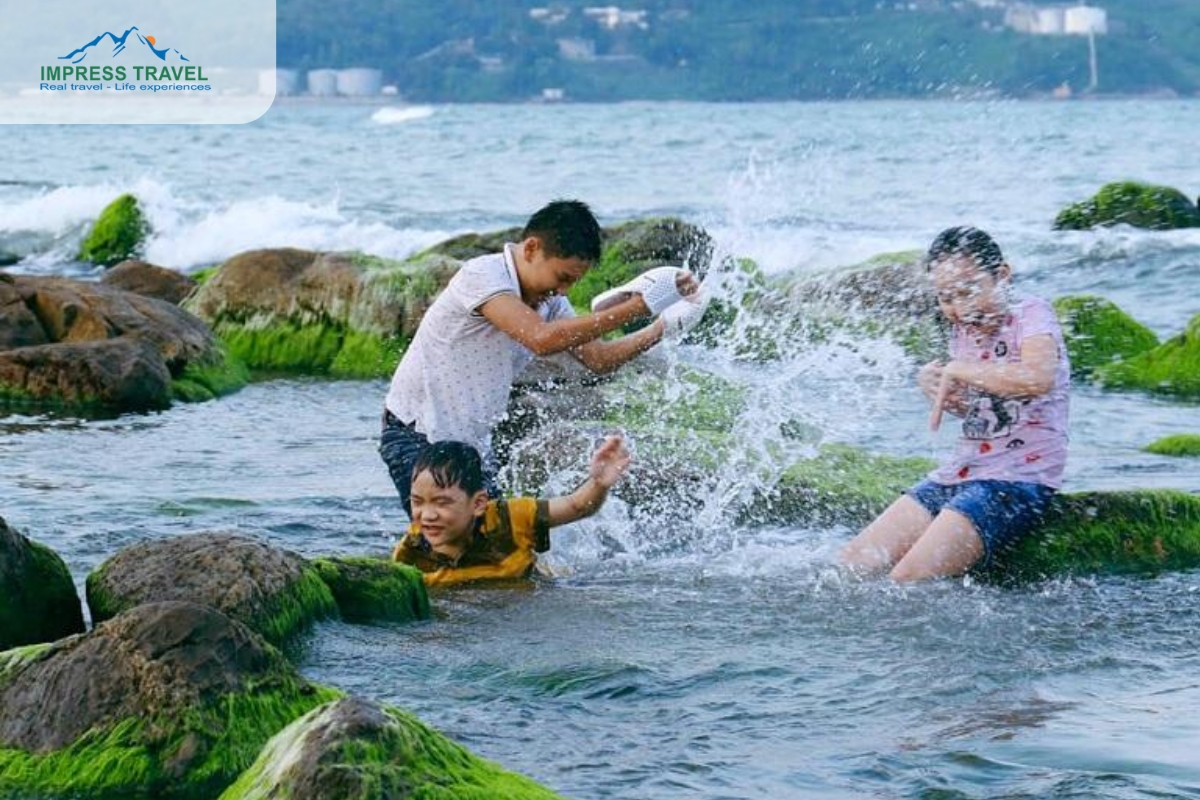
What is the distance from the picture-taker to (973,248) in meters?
7.84

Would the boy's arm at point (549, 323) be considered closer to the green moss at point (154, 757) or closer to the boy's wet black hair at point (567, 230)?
the boy's wet black hair at point (567, 230)

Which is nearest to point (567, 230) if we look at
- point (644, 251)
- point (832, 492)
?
point (832, 492)

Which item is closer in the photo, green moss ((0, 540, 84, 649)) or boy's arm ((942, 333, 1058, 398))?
green moss ((0, 540, 84, 649))

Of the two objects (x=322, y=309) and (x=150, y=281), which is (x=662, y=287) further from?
(x=150, y=281)

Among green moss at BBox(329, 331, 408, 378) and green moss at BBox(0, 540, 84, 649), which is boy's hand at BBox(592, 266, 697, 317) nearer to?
green moss at BBox(0, 540, 84, 649)

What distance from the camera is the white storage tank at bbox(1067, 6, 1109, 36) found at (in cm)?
6769

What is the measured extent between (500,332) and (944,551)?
2.04 m

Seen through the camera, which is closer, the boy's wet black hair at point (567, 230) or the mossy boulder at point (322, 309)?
the boy's wet black hair at point (567, 230)

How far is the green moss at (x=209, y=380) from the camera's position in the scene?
14.3m

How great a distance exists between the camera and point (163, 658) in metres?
5.57

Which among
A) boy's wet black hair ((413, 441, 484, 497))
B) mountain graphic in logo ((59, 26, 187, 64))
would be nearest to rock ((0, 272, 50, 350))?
boy's wet black hair ((413, 441, 484, 497))

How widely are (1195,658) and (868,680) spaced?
4.10 feet

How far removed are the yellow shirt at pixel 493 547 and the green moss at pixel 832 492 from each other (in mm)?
1975
